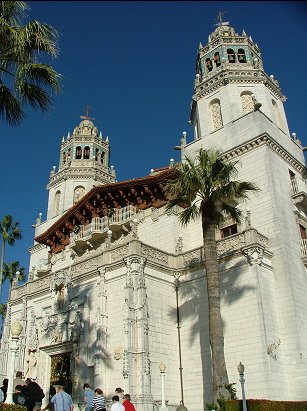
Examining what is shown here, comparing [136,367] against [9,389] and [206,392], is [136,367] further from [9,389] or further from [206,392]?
[9,389]

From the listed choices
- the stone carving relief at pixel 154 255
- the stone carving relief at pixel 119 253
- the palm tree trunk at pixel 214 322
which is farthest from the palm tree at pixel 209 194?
the stone carving relief at pixel 119 253

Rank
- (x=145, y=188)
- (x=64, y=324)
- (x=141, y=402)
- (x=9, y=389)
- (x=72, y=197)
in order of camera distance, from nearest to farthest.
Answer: (x=9, y=389)
(x=141, y=402)
(x=64, y=324)
(x=145, y=188)
(x=72, y=197)

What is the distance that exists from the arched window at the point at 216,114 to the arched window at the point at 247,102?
164cm

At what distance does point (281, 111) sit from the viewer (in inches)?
1241

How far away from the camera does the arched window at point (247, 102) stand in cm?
3012

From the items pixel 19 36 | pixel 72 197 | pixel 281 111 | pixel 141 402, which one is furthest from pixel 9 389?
pixel 72 197

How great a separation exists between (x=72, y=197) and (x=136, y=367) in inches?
928

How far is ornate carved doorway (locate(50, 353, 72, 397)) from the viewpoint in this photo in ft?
80.4

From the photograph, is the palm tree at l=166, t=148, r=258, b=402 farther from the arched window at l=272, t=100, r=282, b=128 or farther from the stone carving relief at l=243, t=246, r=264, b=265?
the arched window at l=272, t=100, r=282, b=128

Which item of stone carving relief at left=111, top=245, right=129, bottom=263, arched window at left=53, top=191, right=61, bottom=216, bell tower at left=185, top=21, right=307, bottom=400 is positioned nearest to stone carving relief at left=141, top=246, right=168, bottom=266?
stone carving relief at left=111, top=245, right=129, bottom=263

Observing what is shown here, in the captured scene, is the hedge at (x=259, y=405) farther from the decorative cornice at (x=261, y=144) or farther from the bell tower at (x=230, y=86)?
the bell tower at (x=230, y=86)

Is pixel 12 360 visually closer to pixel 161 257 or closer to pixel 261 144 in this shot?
pixel 161 257

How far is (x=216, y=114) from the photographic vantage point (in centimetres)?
3133

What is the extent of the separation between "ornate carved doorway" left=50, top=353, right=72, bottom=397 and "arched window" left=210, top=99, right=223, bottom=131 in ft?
56.8
